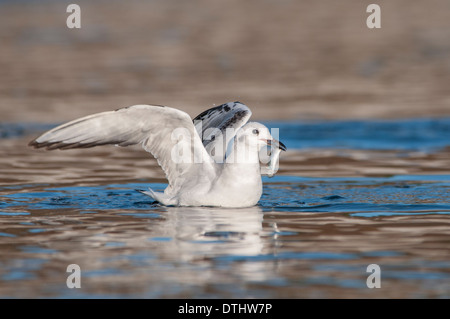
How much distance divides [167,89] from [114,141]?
11.1 metres

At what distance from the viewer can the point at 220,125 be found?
12.9 m

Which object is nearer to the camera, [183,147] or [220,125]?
[183,147]

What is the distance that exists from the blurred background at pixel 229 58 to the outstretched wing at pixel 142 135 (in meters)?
7.44

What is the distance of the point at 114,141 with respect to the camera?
12.0 meters

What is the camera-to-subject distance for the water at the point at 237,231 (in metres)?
Answer: 8.33

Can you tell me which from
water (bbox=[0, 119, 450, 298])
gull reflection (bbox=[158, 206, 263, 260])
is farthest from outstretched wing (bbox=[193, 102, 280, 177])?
gull reflection (bbox=[158, 206, 263, 260])

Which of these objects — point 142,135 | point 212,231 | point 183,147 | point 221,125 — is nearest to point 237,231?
point 212,231

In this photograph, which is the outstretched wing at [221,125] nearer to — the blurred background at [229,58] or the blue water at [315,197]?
the blue water at [315,197]

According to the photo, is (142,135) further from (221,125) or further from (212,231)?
(212,231)

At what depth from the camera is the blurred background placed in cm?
2131

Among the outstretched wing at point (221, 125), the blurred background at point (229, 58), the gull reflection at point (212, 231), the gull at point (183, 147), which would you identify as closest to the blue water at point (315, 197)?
the gull at point (183, 147)

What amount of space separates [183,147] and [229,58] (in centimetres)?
1720

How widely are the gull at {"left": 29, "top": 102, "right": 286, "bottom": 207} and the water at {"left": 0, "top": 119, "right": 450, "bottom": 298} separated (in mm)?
252

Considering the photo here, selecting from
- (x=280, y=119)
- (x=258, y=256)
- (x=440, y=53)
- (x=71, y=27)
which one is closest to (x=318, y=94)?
(x=280, y=119)
